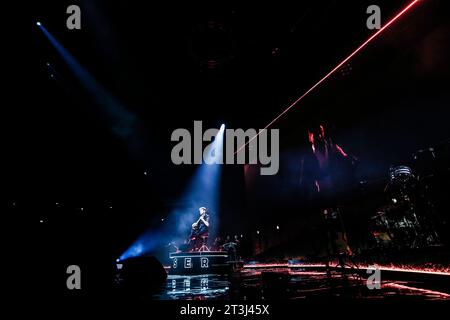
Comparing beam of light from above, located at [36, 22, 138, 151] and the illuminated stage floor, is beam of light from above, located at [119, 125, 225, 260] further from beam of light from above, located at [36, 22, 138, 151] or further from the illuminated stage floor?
the illuminated stage floor

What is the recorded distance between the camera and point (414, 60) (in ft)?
17.1

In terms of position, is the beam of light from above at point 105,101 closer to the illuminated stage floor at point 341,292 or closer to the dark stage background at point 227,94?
the dark stage background at point 227,94

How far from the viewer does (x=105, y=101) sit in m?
8.98

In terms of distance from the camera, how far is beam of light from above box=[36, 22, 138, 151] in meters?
6.91

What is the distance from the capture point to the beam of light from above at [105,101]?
22.7 ft

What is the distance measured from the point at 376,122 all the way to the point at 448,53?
1.93 metres

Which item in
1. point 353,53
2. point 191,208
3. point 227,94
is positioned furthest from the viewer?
point 191,208

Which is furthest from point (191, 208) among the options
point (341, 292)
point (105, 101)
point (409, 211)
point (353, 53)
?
point (341, 292)

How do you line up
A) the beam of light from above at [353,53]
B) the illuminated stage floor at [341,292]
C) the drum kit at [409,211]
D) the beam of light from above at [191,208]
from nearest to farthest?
the illuminated stage floor at [341,292]
the drum kit at [409,211]
the beam of light from above at [353,53]
the beam of light from above at [191,208]

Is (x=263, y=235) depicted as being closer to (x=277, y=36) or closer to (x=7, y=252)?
(x=277, y=36)

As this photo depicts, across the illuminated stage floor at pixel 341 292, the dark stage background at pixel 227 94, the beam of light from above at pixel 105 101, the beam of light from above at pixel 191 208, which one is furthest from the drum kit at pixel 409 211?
the beam of light from above at pixel 105 101

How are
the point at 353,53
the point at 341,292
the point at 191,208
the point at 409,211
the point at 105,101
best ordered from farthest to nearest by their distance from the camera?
the point at 191,208, the point at 105,101, the point at 353,53, the point at 409,211, the point at 341,292

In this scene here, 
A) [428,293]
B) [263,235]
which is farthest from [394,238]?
[263,235]

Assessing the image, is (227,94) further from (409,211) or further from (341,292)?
(341,292)
